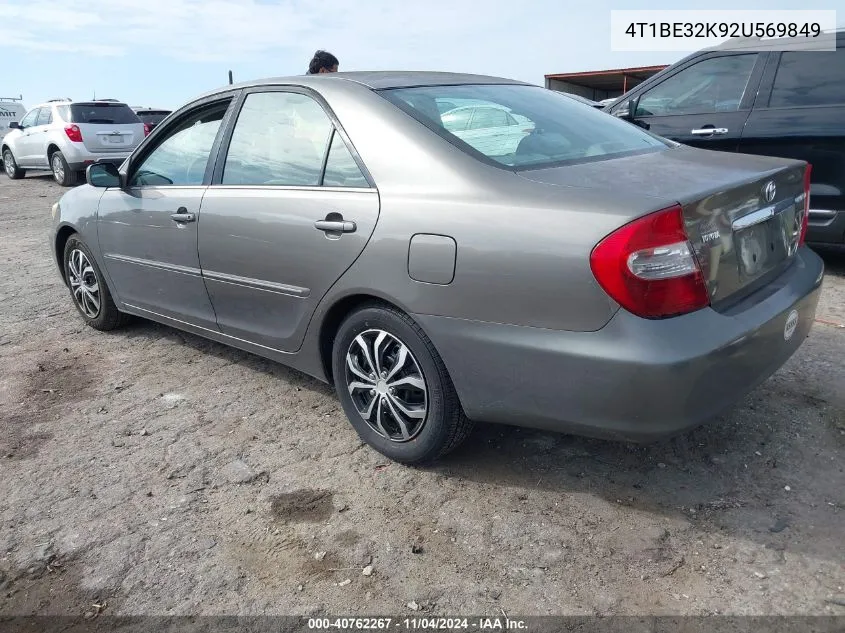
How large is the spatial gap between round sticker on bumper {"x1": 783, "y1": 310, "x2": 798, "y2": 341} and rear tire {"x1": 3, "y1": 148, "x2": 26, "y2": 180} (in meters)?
17.2

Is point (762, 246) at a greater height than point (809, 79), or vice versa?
point (809, 79)

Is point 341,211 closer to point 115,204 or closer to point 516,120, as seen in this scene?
point 516,120

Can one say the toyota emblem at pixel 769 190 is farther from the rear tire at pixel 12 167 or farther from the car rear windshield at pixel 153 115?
the rear tire at pixel 12 167

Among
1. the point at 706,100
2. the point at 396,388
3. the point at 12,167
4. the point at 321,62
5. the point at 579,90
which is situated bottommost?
the point at 396,388

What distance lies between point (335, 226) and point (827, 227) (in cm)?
390

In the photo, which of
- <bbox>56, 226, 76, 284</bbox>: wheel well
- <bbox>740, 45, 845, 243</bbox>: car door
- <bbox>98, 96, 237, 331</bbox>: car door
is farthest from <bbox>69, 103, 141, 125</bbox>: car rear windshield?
<bbox>740, 45, 845, 243</bbox>: car door

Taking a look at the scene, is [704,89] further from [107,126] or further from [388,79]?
[107,126]

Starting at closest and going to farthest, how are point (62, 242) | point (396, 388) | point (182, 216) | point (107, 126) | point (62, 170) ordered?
point (396, 388) → point (182, 216) → point (62, 242) → point (107, 126) → point (62, 170)

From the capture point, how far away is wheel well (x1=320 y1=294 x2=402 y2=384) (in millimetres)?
2854

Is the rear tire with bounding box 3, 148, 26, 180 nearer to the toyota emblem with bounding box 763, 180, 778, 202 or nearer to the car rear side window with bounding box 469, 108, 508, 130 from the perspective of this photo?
the car rear side window with bounding box 469, 108, 508, 130

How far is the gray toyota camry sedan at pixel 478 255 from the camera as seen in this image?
2201mm

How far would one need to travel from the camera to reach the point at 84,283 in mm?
4773

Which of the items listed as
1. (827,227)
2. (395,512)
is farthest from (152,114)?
(395,512)

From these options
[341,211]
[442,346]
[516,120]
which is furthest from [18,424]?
[516,120]
